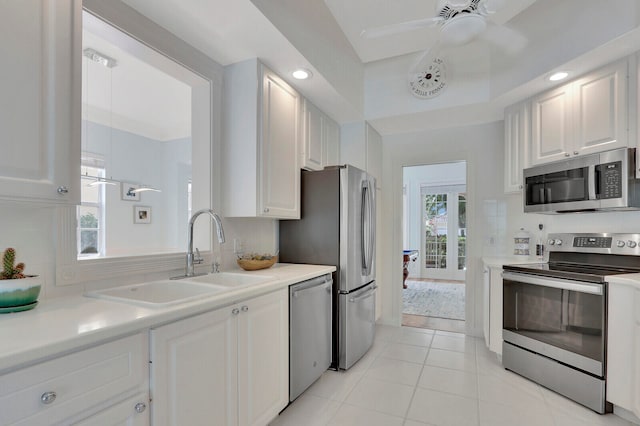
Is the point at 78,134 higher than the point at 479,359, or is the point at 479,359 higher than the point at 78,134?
the point at 78,134

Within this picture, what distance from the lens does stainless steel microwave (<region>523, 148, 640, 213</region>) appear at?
7.46 ft

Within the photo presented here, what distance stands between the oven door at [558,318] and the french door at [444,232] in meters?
4.52

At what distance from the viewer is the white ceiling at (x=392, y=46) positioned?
1.96 m

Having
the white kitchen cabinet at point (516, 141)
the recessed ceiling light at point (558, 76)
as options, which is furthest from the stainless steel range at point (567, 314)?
the recessed ceiling light at point (558, 76)

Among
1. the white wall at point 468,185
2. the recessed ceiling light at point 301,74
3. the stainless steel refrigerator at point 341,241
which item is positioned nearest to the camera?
the recessed ceiling light at point 301,74

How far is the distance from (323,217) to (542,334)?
1937 millimetres

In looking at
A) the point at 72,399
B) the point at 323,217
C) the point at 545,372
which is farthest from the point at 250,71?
the point at 545,372

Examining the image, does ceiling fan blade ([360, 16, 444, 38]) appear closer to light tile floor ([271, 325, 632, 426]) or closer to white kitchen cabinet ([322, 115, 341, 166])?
white kitchen cabinet ([322, 115, 341, 166])

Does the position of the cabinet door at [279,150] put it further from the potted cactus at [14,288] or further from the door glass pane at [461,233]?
the door glass pane at [461,233]

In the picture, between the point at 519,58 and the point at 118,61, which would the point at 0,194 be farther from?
the point at 519,58

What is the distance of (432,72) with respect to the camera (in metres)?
3.28

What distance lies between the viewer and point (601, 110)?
239cm

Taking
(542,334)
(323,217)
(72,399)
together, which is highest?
(323,217)

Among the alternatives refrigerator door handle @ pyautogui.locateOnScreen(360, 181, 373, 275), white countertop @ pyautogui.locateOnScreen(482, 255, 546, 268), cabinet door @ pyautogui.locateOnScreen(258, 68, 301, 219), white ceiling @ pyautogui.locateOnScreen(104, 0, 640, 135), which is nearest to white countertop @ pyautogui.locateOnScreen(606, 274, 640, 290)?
white countertop @ pyautogui.locateOnScreen(482, 255, 546, 268)
